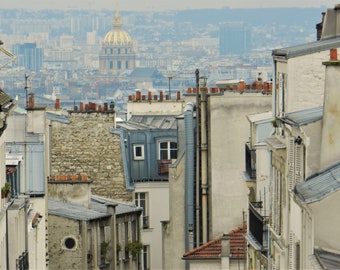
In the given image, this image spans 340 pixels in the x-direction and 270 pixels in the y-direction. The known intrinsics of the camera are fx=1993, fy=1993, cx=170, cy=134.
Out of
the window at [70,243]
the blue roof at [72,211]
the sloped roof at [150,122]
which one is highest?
the sloped roof at [150,122]

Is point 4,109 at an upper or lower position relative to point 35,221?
upper

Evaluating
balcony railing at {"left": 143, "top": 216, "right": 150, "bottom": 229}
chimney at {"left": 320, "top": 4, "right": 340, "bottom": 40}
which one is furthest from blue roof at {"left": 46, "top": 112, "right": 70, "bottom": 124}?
chimney at {"left": 320, "top": 4, "right": 340, "bottom": 40}

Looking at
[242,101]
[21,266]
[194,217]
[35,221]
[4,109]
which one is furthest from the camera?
[194,217]

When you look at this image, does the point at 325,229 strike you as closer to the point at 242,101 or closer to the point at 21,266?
the point at 21,266

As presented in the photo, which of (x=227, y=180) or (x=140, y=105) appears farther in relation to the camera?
(x=140, y=105)

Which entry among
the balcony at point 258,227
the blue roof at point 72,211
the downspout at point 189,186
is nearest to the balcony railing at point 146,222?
the blue roof at point 72,211

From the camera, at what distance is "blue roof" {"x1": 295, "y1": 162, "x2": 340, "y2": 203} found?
16922 millimetres

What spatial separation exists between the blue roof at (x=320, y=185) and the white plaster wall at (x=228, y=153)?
1749 centimetres

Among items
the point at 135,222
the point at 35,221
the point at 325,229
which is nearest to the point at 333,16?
the point at 325,229

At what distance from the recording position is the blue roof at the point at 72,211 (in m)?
38.7

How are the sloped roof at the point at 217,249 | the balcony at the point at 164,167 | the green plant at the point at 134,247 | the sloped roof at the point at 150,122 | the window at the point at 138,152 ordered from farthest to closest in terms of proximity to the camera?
the sloped roof at the point at 150,122 < the window at the point at 138,152 < the balcony at the point at 164,167 < the green plant at the point at 134,247 < the sloped roof at the point at 217,249

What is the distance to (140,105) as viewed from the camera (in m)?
52.9

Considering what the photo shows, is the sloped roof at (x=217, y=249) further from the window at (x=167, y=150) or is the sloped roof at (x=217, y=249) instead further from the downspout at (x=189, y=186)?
the window at (x=167, y=150)

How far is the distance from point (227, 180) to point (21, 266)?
1128cm
